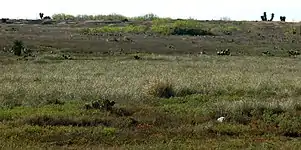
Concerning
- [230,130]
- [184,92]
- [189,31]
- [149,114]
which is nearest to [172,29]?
[189,31]

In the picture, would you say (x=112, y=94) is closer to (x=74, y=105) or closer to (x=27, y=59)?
(x=74, y=105)

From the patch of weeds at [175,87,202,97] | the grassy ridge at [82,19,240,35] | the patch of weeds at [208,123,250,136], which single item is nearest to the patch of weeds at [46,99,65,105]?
the patch of weeds at [175,87,202,97]

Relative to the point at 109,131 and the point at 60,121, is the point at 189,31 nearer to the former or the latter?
the point at 60,121

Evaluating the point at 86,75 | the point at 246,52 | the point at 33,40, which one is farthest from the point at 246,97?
the point at 33,40

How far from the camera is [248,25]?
336ft

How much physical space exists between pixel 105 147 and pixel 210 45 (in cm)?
5063

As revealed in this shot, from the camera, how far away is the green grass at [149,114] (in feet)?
43.0

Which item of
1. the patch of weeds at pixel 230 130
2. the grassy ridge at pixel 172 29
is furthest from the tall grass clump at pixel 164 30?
the patch of weeds at pixel 230 130

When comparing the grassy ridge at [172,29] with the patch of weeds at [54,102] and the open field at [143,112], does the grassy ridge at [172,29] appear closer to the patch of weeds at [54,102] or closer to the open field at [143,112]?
the open field at [143,112]

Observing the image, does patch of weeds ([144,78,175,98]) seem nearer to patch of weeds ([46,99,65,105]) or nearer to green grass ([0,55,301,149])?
green grass ([0,55,301,149])

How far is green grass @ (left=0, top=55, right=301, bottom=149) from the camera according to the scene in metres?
13.1

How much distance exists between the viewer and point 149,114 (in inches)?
655

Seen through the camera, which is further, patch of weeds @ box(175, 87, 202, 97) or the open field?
patch of weeds @ box(175, 87, 202, 97)

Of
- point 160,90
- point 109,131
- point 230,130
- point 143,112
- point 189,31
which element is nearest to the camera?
point 109,131
